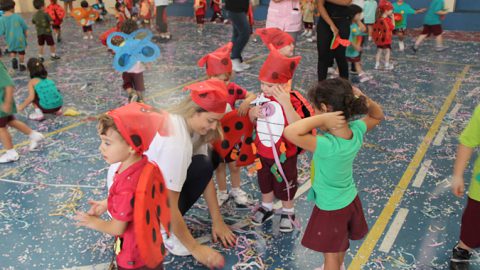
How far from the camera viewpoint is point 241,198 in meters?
3.62

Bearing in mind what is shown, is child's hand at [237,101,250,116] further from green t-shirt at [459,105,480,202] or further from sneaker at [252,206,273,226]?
green t-shirt at [459,105,480,202]

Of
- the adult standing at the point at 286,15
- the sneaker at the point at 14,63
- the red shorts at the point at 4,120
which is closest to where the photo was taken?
the red shorts at the point at 4,120

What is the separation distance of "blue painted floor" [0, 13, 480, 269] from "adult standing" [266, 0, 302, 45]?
2.86ft

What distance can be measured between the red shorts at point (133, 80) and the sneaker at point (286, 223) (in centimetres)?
319

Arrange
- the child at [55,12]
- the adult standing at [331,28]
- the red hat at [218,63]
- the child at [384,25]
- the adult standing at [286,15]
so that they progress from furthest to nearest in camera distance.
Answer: the child at [55,12]
the child at [384,25]
the adult standing at [286,15]
the adult standing at [331,28]
the red hat at [218,63]

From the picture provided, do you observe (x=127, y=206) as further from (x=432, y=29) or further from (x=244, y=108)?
(x=432, y=29)

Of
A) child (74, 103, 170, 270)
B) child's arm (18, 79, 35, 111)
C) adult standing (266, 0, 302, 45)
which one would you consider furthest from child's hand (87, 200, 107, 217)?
adult standing (266, 0, 302, 45)

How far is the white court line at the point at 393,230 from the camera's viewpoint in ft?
9.96

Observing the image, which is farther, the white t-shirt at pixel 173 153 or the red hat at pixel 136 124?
the white t-shirt at pixel 173 153

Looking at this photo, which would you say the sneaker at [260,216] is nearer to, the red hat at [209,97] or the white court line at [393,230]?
the white court line at [393,230]

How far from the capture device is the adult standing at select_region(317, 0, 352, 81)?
17.4 feet

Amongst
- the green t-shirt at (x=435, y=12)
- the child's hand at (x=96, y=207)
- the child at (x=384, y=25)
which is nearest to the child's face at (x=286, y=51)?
the child's hand at (x=96, y=207)

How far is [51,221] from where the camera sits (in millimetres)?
3387

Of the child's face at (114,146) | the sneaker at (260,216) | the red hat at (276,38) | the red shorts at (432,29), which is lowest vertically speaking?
the sneaker at (260,216)
